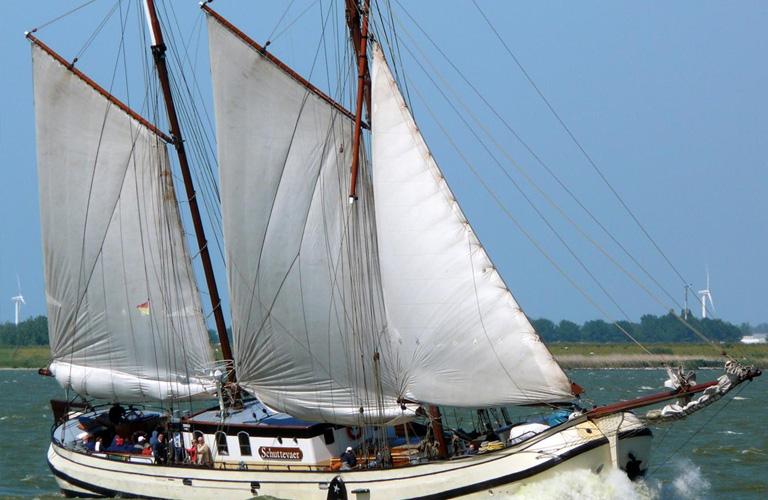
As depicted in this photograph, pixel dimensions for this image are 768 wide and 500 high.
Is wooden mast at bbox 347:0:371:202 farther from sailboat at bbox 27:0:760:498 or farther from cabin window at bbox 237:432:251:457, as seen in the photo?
cabin window at bbox 237:432:251:457

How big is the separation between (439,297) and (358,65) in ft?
24.4

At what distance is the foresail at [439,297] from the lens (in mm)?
33469

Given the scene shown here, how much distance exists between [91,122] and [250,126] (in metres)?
8.74

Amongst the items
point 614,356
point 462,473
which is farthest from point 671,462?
point 614,356

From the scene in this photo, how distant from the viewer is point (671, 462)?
46750 millimetres

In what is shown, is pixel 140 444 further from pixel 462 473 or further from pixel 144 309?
pixel 462 473

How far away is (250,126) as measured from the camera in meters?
39.0

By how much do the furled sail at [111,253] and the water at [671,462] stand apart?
4918 millimetres

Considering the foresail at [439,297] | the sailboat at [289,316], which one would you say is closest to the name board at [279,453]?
the sailboat at [289,316]

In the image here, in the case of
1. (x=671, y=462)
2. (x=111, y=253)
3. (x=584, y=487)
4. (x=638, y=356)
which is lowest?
(x=638, y=356)

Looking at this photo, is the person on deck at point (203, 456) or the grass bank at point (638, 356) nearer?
the person on deck at point (203, 456)

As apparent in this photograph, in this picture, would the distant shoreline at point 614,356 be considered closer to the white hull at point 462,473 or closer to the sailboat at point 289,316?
the sailboat at point 289,316

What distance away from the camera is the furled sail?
145ft

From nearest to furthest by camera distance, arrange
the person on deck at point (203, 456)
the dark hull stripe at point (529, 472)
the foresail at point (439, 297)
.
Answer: the dark hull stripe at point (529, 472) → the foresail at point (439, 297) → the person on deck at point (203, 456)
